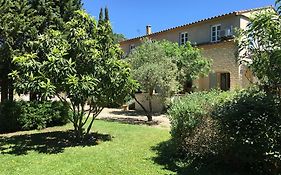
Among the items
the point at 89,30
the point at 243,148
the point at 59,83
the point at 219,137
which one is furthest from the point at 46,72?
the point at 243,148

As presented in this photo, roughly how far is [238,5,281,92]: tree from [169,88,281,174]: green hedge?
567mm

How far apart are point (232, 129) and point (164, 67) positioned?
13.2 meters

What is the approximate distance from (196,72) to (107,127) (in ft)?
33.7

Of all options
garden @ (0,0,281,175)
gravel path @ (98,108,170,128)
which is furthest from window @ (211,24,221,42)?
garden @ (0,0,281,175)

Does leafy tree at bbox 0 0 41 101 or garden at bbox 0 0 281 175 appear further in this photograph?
leafy tree at bbox 0 0 41 101

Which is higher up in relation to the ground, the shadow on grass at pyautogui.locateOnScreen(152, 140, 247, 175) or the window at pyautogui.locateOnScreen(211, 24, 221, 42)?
the window at pyautogui.locateOnScreen(211, 24, 221, 42)

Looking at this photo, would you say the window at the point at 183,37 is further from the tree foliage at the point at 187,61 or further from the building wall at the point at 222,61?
the tree foliage at the point at 187,61

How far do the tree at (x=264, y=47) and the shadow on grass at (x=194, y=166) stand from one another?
250cm

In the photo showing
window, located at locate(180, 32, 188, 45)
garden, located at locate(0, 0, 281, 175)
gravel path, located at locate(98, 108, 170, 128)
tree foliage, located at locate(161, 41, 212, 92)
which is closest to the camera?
garden, located at locate(0, 0, 281, 175)

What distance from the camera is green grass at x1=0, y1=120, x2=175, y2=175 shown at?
885cm

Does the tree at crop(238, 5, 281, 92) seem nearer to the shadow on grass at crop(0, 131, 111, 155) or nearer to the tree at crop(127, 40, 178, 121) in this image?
the shadow on grass at crop(0, 131, 111, 155)

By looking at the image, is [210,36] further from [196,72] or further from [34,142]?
[34,142]

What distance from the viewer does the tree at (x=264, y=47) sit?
6887 mm

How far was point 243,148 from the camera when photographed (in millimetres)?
7824
